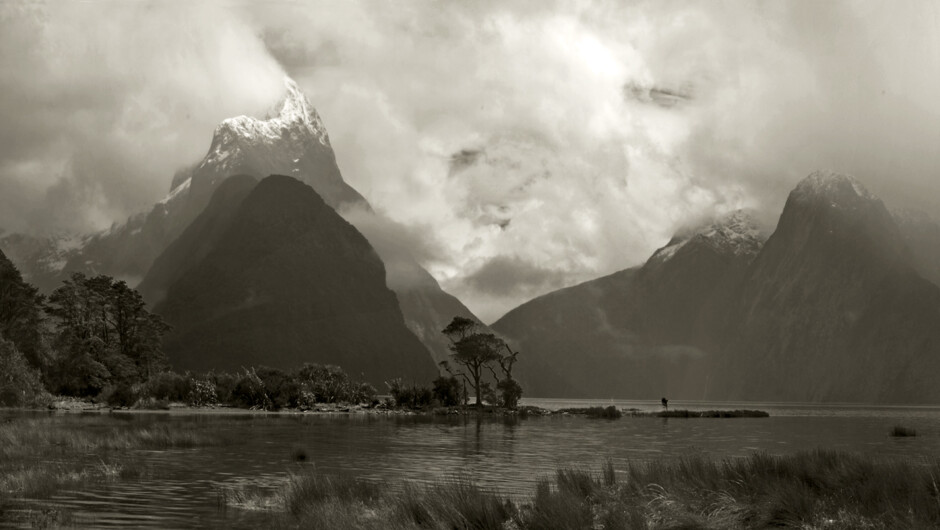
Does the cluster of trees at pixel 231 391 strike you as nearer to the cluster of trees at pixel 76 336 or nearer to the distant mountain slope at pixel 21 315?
the cluster of trees at pixel 76 336

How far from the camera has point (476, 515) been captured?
19.5 metres

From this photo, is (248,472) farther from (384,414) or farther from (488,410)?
(488,410)

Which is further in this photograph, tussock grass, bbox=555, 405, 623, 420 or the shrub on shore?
tussock grass, bbox=555, 405, 623, 420

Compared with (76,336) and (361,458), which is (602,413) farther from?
(361,458)

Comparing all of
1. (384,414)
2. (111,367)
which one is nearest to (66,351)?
(111,367)

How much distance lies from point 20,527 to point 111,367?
96954mm

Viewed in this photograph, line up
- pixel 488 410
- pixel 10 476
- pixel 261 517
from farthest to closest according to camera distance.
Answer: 1. pixel 488 410
2. pixel 10 476
3. pixel 261 517

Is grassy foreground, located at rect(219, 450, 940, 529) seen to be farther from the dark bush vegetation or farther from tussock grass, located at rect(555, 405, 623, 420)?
the dark bush vegetation

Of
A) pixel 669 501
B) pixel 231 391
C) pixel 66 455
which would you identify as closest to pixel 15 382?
pixel 231 391

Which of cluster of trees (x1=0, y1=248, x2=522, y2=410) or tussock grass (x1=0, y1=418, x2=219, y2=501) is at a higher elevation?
cluster of trees (x1=0, y1=248, x2=522, y2=410)

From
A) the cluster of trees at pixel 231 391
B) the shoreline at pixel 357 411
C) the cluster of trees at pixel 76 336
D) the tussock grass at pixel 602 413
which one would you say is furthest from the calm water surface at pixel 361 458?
the tussock grass at pixel 602 413

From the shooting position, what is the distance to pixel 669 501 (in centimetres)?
2170

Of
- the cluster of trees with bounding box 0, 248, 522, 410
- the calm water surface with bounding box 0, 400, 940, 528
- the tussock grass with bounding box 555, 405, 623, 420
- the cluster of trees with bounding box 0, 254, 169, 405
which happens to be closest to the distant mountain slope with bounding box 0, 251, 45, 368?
the cluster of trees with bounding box 0, 254, 169, 405

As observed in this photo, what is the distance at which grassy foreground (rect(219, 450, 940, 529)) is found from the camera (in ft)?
63.2
